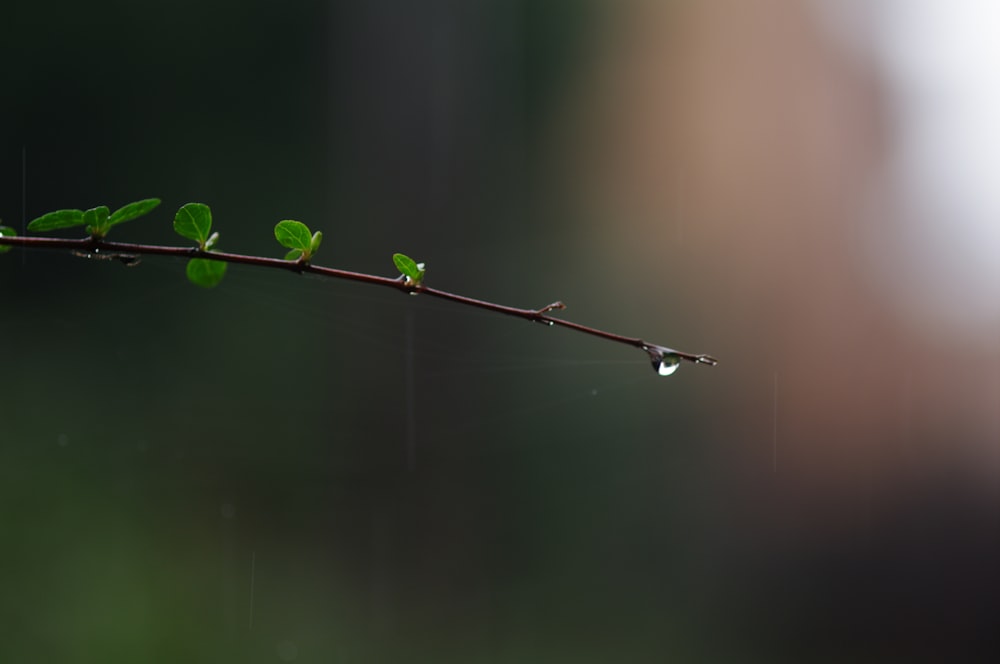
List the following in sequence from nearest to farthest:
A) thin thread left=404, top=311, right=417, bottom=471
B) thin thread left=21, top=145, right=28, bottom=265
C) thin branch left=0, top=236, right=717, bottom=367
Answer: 1. thin branch left=0, top=236, right=717, bottom=367
2. thin thread left=21, top=145, right=28, bottom=265
3. thin thread left=404, top=311, right=417, bottom=471

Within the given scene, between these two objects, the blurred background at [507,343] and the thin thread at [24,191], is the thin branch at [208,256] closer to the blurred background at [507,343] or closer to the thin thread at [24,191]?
the blurred background at [507,343]

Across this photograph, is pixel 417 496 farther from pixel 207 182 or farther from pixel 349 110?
pixel 349 110

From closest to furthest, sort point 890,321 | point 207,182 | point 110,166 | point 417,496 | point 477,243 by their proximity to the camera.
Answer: point 110,166 → point 207,182 → point 417,496 → point 477,243 → point 890,321

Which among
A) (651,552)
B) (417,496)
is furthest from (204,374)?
(651,552)

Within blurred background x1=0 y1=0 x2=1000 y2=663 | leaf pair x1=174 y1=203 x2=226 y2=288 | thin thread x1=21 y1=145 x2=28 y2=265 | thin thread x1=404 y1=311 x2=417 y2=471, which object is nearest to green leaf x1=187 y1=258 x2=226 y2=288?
leaf pair x1=174 y1=203 x2=226 y2=288

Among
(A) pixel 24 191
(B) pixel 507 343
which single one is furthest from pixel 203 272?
(B) pixel 507 343

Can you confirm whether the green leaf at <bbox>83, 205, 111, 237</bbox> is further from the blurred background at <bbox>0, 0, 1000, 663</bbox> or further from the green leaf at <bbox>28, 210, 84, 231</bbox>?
the blurred background at <bbox>0, 0, 1000, 663</bbox>

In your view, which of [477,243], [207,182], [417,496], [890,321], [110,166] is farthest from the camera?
[890,321]
